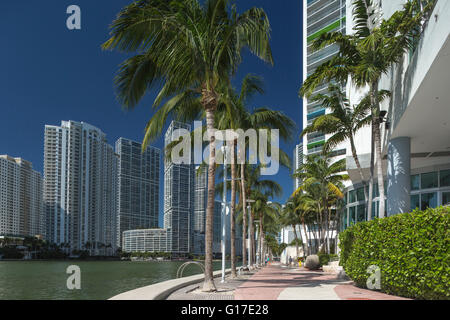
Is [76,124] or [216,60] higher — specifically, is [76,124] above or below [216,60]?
above

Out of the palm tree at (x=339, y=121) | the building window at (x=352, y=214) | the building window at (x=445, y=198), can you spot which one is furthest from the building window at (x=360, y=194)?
the palm tree at (x=339, y=121)

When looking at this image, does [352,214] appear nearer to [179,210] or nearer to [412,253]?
[412,253]

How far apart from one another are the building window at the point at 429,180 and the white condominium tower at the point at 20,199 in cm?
13961

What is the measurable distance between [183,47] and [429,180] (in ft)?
52.4

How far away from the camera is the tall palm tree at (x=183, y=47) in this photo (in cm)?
1064

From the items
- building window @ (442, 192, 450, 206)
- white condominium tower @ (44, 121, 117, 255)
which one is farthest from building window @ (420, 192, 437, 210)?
white condominium tower @ (44, 121, 117, 255)

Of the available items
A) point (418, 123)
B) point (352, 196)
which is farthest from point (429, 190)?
point (352, 196)

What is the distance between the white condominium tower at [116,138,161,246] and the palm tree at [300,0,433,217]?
498 feet

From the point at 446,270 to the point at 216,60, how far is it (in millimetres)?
7685

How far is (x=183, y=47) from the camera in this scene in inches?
430

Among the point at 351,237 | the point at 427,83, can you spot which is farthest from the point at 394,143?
the point at 427,83

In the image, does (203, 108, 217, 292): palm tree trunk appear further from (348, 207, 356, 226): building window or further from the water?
(348, 207, 356, 226): building window
